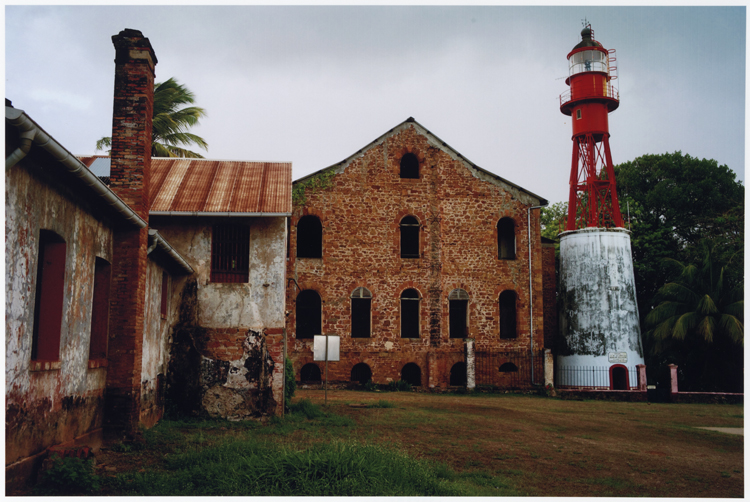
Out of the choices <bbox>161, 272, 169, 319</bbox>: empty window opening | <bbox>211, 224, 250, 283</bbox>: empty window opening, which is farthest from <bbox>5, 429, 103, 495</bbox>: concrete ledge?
<bbox>211, 224, 250, 283</bbox>: empty window opening

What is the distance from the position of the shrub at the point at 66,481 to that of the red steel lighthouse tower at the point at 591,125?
2154 cm

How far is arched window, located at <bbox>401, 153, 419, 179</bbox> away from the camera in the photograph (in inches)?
945

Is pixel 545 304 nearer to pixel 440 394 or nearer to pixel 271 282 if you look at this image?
pixel 440 394

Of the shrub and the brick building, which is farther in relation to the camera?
the brick building

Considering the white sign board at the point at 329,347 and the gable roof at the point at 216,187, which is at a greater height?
the gable roof at the point at 216,187

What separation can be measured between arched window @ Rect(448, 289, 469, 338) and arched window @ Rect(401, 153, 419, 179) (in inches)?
181

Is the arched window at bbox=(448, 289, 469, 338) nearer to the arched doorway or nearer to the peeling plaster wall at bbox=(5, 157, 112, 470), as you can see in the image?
the arched doorway

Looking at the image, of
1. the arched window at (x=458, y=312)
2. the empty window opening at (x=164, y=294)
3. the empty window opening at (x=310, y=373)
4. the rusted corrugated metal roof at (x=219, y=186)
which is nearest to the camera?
the empty window opening at (x=164, y=294)

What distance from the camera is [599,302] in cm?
2353

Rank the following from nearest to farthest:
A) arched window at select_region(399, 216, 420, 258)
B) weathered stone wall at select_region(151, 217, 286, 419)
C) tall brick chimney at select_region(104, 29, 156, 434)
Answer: tall brick chimney at select_region(104, 29, 156, 434) → weathered stone wall at select_region(151, 217, 286, 419) → arched window at select_region(399, 216, 420, 258)

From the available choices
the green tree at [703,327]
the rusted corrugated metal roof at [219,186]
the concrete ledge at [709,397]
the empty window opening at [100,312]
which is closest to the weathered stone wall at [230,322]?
the rusted corrugated metal roof at [219,186]

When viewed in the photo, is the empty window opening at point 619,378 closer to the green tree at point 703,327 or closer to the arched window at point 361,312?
the green tree at point 703,327

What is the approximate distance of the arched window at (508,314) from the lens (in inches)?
944

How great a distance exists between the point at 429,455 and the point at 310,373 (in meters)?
13.3
